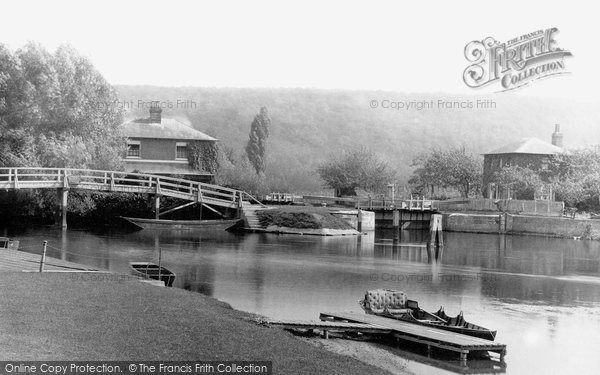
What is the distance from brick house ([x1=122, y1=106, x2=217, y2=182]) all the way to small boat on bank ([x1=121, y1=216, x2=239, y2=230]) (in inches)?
483

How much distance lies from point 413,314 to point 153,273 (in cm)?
1057

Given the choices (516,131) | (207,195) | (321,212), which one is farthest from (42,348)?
(516,131)

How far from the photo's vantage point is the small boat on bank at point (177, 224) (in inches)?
2564

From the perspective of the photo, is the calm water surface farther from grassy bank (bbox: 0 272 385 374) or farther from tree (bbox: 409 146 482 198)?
tree (bbox: 409 146 482 198)

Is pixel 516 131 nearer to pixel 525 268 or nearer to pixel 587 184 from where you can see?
pixel 587 184

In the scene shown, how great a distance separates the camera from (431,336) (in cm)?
2200

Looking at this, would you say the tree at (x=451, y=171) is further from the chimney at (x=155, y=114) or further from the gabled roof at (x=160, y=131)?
the chimney at (x=155, y=114)

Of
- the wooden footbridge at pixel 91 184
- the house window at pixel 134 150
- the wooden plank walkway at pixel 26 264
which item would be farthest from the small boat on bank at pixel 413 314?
the house window at pixel 134 150

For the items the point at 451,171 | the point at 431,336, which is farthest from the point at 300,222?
the point at 431,336

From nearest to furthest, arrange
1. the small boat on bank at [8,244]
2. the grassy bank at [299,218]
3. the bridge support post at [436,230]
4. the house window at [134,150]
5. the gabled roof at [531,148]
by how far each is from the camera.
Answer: the small boat on bank at [8,244] → the bridge support post at [436,230] → the grassy bank at [299,218] → the house window at [134,150] → the gabled roof at [531,148]

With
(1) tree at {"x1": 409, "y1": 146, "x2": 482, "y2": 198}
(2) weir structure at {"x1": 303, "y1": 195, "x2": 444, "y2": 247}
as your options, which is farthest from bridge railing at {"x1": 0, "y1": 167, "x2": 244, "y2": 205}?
(1) tree at {"x1": 409, "y1": 146, "x2": 482, "y2": 198}

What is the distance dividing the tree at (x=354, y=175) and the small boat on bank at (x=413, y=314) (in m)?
68.4

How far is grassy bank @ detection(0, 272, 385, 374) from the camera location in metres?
16.0

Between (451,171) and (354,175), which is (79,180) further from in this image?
(451,171)
